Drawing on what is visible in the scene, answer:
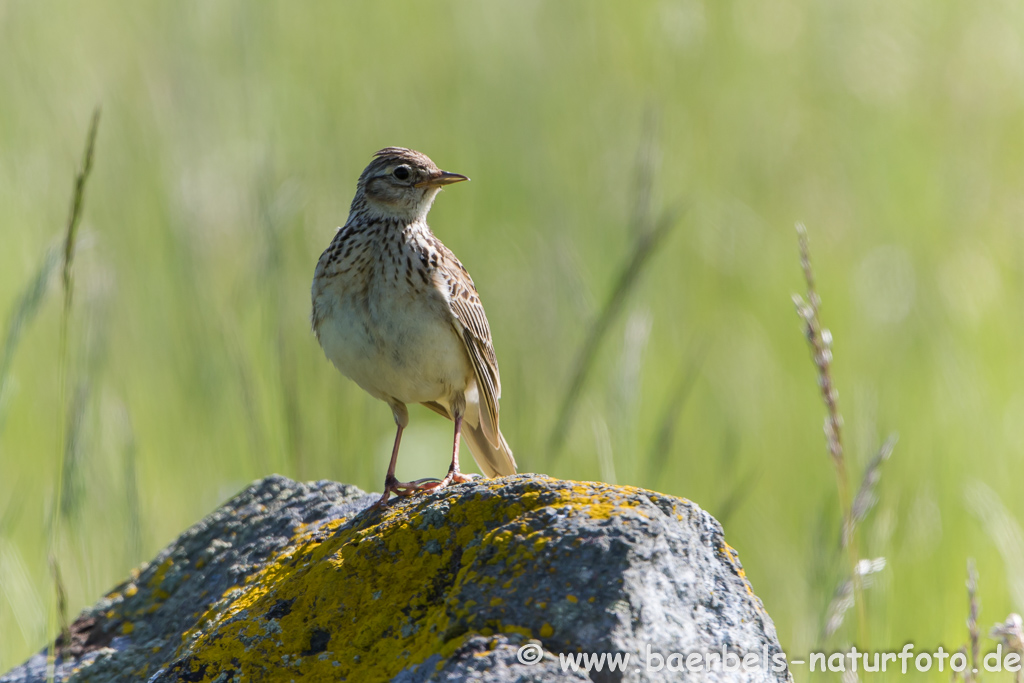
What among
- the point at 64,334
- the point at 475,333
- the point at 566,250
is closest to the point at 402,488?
the point at 475,333

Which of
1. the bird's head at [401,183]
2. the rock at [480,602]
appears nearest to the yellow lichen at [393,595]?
the rock at [480,602]

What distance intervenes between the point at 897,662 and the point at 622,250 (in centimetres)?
452

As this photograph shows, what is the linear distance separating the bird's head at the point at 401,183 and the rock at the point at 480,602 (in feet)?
5.62

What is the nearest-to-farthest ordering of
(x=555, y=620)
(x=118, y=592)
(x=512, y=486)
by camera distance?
(x=555, y=620)
(x=512, y=486)
(x=118, y=592)

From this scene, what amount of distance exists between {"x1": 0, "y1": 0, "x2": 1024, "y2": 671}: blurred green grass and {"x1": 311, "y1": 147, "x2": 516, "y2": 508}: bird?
27.9 inches

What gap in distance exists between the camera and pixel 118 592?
4102 millimetres

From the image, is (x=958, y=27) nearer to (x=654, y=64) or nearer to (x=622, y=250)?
(x=654, y=64)

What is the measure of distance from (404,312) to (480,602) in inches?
75.2

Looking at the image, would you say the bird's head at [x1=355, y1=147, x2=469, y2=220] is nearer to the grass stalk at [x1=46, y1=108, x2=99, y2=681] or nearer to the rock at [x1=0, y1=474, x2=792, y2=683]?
the grass stalk at [x1=46, y1=108, x2=99, y2=681]

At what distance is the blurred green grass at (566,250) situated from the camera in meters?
5.99

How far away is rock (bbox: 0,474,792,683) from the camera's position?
2.66m

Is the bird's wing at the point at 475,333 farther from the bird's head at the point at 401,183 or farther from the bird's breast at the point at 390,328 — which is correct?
the bird's head at the point at 401,183

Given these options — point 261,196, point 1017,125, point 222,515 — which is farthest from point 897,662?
→ point 1017,125

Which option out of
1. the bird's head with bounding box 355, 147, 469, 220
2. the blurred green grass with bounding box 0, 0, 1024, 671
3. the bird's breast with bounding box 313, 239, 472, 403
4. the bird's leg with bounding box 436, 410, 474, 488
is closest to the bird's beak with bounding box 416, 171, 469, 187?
the bird's head with bounding box 355, 147, 469, 220
